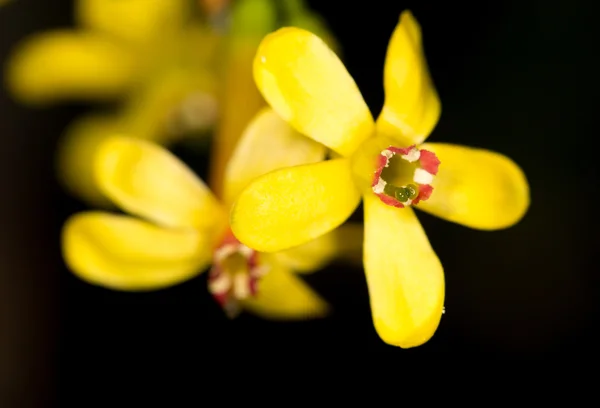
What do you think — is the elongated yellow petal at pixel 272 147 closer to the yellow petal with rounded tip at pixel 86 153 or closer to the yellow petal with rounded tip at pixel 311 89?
the yellow petal with rounded tip at pixel 311 89

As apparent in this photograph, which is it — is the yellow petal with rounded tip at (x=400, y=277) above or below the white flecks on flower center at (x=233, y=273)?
above

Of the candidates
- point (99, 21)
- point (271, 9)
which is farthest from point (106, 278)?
point (99, 21)

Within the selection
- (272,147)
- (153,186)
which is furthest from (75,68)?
(272,147)

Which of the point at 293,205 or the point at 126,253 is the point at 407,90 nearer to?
the point at 293,205

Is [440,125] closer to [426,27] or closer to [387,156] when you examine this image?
[426,27]

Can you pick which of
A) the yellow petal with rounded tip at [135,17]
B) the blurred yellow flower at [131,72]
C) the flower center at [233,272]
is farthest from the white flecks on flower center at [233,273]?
the yellow petal with rounded tip at [135,17]
